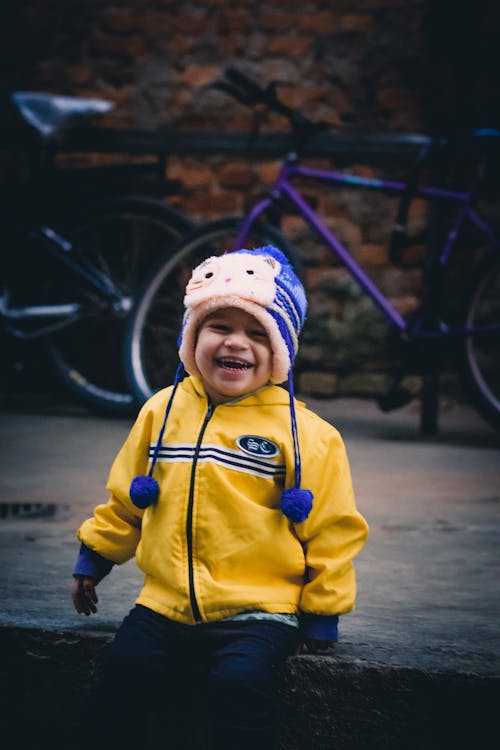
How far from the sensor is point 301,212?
409cm

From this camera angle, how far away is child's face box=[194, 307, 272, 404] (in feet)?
5.56

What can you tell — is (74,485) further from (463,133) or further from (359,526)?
(463,133)

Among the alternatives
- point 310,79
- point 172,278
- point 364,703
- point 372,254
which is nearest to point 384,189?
point 172,278

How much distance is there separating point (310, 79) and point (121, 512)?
395cm

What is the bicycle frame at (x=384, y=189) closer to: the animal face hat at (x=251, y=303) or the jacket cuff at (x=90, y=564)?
the animal face hat at (x=251, y=303)

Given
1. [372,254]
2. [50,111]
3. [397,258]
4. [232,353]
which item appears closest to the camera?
[232,353]

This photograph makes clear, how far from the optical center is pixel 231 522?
1.64 meters

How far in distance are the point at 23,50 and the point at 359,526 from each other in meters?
4.37

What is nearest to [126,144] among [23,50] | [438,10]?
[23,50]

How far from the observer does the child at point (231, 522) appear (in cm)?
161

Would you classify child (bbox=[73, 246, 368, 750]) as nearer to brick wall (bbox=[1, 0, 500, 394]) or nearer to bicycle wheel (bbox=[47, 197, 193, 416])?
bicycle wheel (bbox=[47, 197, 193, 416])

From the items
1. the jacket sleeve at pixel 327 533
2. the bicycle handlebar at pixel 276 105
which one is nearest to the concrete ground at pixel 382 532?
the jacket sleeve at pixel 327 533

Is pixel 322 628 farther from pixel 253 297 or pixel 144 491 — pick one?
pixel 253 297

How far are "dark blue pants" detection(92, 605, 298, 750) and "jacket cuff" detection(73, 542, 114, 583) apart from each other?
0.10 m
